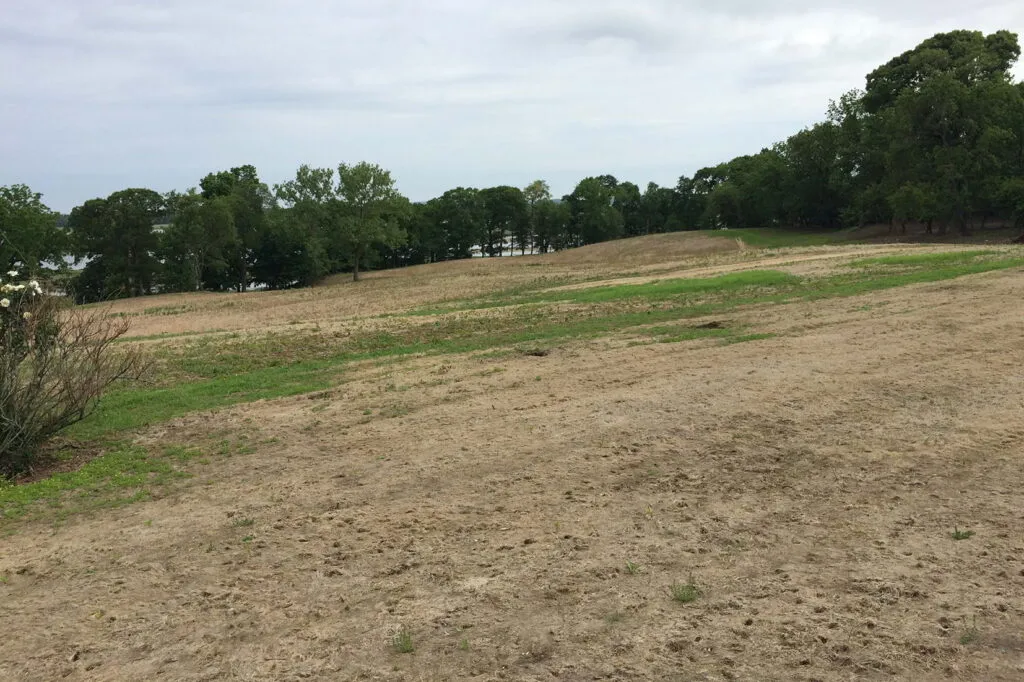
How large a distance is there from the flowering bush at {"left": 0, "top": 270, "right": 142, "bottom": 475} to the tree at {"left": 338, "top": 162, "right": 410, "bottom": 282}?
4141 cm

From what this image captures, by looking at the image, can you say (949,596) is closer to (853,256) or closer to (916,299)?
(916,299)

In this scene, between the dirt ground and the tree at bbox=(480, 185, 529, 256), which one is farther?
the tree at bbox=(480, 185, 529, 256)

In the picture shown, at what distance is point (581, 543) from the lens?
6070 mm

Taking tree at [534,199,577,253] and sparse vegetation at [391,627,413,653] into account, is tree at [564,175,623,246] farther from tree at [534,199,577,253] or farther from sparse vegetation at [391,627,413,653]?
sparse vegetation at [391,627,413,653]

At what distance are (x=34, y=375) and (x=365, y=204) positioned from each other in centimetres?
4371

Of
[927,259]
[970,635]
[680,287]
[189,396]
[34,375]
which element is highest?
[34,375]

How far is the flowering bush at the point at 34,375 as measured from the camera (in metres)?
8.95

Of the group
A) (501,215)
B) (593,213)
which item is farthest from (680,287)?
Result: (593,213)

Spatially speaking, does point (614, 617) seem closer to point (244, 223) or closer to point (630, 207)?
point (244, 223)

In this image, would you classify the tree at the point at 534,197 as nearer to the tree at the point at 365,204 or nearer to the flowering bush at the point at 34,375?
the tree at the point at 365,204

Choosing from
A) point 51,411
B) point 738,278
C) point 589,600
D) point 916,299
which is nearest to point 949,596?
point 589,600

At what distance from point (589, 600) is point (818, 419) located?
15.4 ft

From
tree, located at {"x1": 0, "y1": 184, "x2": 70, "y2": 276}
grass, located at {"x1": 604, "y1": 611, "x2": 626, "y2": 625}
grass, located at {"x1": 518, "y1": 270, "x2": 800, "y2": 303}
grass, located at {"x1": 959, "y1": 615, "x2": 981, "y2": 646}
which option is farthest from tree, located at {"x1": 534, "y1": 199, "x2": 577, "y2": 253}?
grass, located at {"x1": 959, "y1": 615, "x2": 981, "y2": 646}

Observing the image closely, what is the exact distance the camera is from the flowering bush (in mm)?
8953
